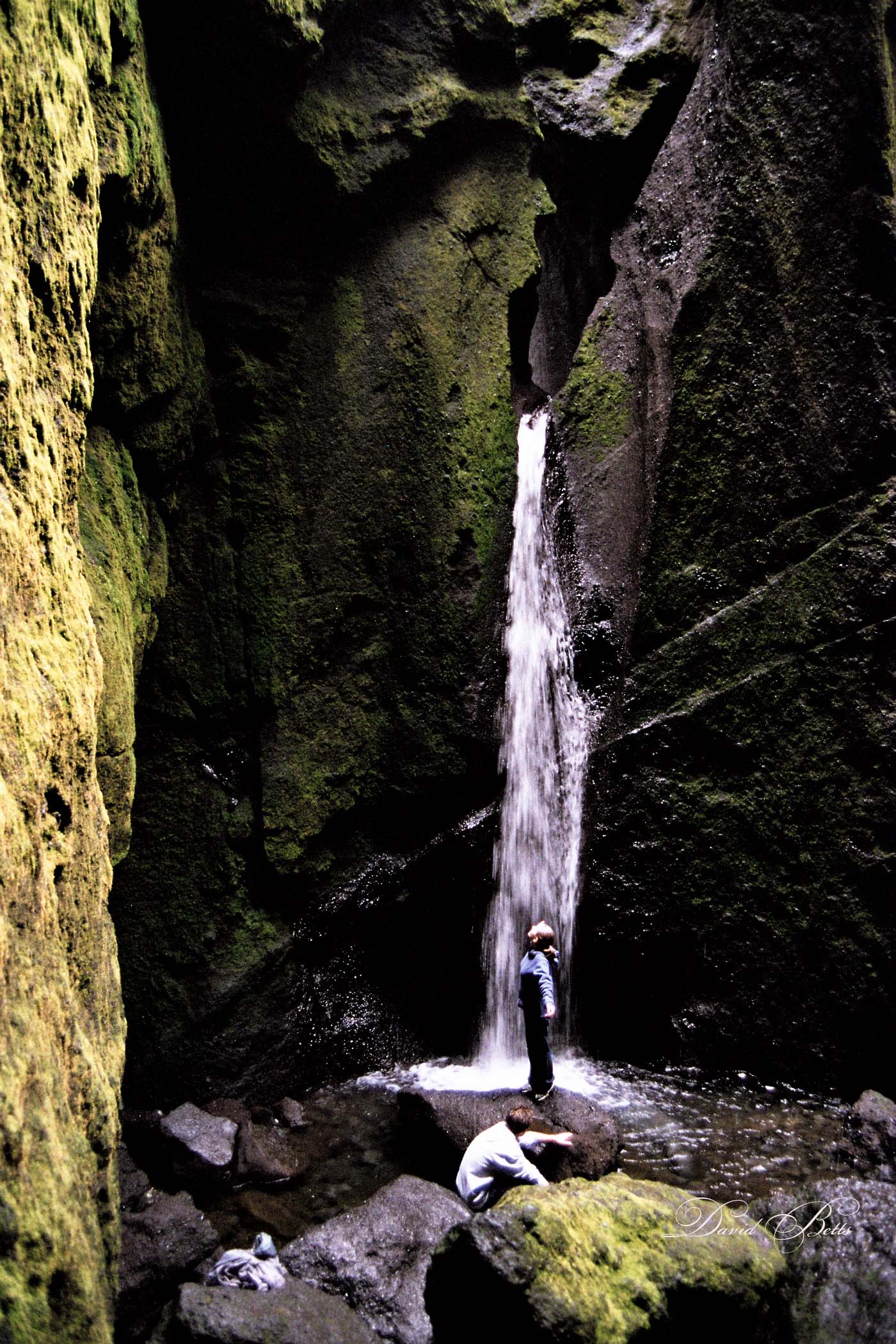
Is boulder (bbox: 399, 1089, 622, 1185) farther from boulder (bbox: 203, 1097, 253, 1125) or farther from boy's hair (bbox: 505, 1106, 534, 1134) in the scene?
boulder (bbox: 203, 1097, 253, 1125)

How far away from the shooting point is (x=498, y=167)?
8.51 meters

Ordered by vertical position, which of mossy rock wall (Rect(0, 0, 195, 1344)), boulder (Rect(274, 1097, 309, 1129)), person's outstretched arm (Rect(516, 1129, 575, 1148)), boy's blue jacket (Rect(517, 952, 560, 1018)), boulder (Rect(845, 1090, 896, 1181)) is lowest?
boulder (Rect(845, 1090, 896, 1181))

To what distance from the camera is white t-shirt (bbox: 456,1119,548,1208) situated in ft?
15.7

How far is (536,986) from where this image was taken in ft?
20.5

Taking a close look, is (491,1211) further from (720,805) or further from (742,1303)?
(720,805)

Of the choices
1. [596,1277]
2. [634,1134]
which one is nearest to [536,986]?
[634,1134]

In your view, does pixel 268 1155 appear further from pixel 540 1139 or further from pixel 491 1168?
pixel 540 1139

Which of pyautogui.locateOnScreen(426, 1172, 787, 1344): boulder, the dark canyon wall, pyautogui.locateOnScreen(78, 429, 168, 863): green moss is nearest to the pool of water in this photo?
the dark canyon wall

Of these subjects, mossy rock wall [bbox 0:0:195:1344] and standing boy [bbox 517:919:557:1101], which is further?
standing boy [bbox 517:919:557:1101]

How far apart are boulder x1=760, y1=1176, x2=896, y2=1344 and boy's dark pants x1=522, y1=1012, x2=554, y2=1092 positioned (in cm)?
190

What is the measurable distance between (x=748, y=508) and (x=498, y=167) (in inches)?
168

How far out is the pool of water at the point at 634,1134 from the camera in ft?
17.5

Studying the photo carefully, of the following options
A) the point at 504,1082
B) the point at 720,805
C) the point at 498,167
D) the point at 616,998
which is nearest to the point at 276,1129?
the point at 504,1082
